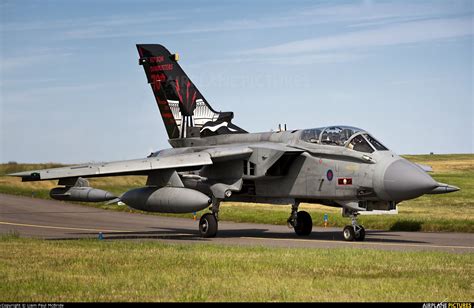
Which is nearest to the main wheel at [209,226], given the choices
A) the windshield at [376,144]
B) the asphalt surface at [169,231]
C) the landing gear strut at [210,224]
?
the landing gear strut at [210,224]

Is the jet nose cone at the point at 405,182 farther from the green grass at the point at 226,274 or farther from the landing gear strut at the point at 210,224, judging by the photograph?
the landing gear strut at the point at 210,224

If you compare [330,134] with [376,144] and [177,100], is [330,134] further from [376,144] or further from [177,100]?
[177,100]

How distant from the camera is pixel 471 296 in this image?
10.5 metres

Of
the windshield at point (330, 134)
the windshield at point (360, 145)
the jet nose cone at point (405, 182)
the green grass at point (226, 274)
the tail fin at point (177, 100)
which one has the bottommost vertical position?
the green grass at point (226, 274)

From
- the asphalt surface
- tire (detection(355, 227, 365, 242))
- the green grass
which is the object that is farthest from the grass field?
the green grass

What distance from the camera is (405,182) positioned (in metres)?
18.7

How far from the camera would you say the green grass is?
10531mm

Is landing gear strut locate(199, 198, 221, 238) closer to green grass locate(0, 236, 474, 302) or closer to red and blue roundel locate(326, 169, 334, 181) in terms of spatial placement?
red and blue roundel locate(326, 169, 334, 181)

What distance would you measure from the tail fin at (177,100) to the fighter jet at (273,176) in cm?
86

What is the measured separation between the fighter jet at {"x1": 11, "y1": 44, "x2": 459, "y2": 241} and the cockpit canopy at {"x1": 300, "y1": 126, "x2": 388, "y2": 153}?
3cm

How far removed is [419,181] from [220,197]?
6301mm

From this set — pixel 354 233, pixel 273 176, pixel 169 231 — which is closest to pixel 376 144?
pixel 354 233

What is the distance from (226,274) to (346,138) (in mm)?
8644

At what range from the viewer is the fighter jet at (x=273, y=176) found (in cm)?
1948
